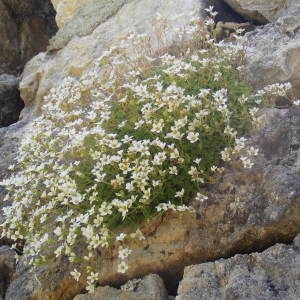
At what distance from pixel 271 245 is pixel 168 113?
1359mm

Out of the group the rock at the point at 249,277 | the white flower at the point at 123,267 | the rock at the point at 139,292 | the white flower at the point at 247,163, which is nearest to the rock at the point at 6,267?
the rock at the point at 139,292

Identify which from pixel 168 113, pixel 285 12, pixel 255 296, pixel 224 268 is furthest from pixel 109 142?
pixel 285 12

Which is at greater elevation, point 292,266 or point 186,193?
point 186,193

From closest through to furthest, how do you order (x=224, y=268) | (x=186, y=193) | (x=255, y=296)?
1. (x=255, y=296)
2. (x=224, y=268)
3. (x=186, y=193)

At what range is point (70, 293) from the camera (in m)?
4.13

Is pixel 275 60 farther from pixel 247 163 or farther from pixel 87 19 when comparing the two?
pixel 87 19

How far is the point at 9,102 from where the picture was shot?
28.9 feet

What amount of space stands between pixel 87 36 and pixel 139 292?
5507 millimetres

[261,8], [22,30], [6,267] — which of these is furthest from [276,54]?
[22,30]

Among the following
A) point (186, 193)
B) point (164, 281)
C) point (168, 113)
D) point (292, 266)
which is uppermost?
point (168, 113)

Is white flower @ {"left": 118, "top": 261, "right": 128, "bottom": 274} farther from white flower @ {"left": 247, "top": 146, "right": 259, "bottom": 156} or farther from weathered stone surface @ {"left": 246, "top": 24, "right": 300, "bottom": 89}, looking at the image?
weathered stone surface @ {"left": 246, "top": 24, "right": 300, "bottom": 89}

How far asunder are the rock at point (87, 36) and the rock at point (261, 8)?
2.33ft

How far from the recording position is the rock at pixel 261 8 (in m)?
6.60

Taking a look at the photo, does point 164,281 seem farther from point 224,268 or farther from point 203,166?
point 203,166
